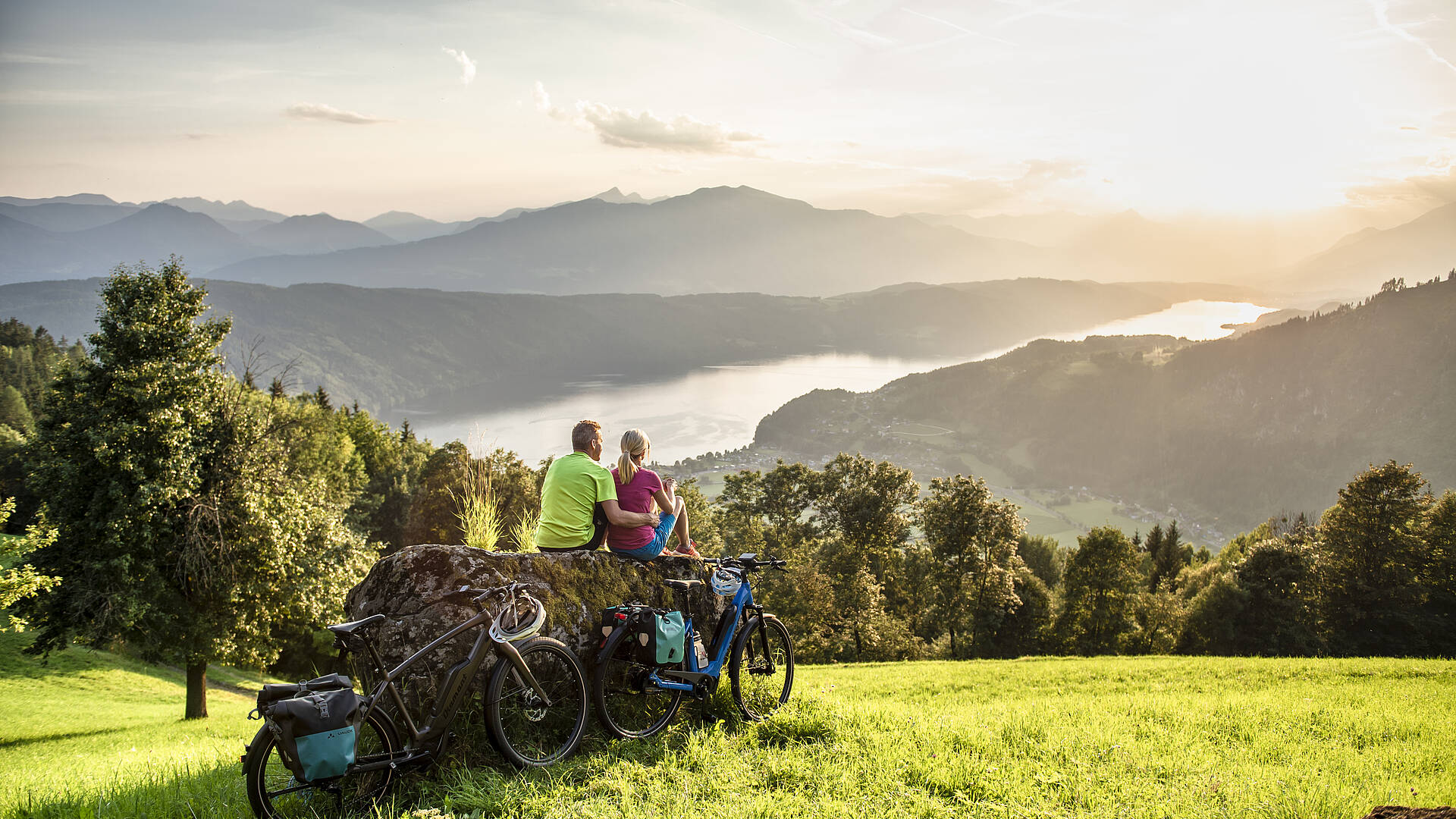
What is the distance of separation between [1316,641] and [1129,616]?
7.55m

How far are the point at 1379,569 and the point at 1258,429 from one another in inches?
7212

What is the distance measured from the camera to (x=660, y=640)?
5211 millimetres

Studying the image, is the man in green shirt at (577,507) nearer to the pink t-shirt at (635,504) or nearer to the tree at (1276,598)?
the pink t-shirt at (635,504)

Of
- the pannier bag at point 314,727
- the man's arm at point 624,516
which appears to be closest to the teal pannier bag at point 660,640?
the man's arm at point 624,516

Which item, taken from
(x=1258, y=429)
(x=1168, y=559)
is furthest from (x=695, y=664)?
(x=1258, y=429)

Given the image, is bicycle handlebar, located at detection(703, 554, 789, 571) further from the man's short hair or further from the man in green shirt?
the man's short hair

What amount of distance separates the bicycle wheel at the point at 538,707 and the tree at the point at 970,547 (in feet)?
98.2

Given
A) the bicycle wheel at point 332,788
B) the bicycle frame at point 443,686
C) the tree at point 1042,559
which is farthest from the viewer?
the tree at point 1042,559

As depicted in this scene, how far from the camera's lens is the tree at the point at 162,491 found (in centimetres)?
1361

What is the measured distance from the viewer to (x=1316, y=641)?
1258 inches

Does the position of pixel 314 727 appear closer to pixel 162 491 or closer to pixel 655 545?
pixel 655 545

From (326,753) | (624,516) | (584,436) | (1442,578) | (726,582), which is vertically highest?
(584,436)

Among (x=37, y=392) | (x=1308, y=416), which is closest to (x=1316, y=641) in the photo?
(x=37, y=392)

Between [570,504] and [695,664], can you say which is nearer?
[695,664]
